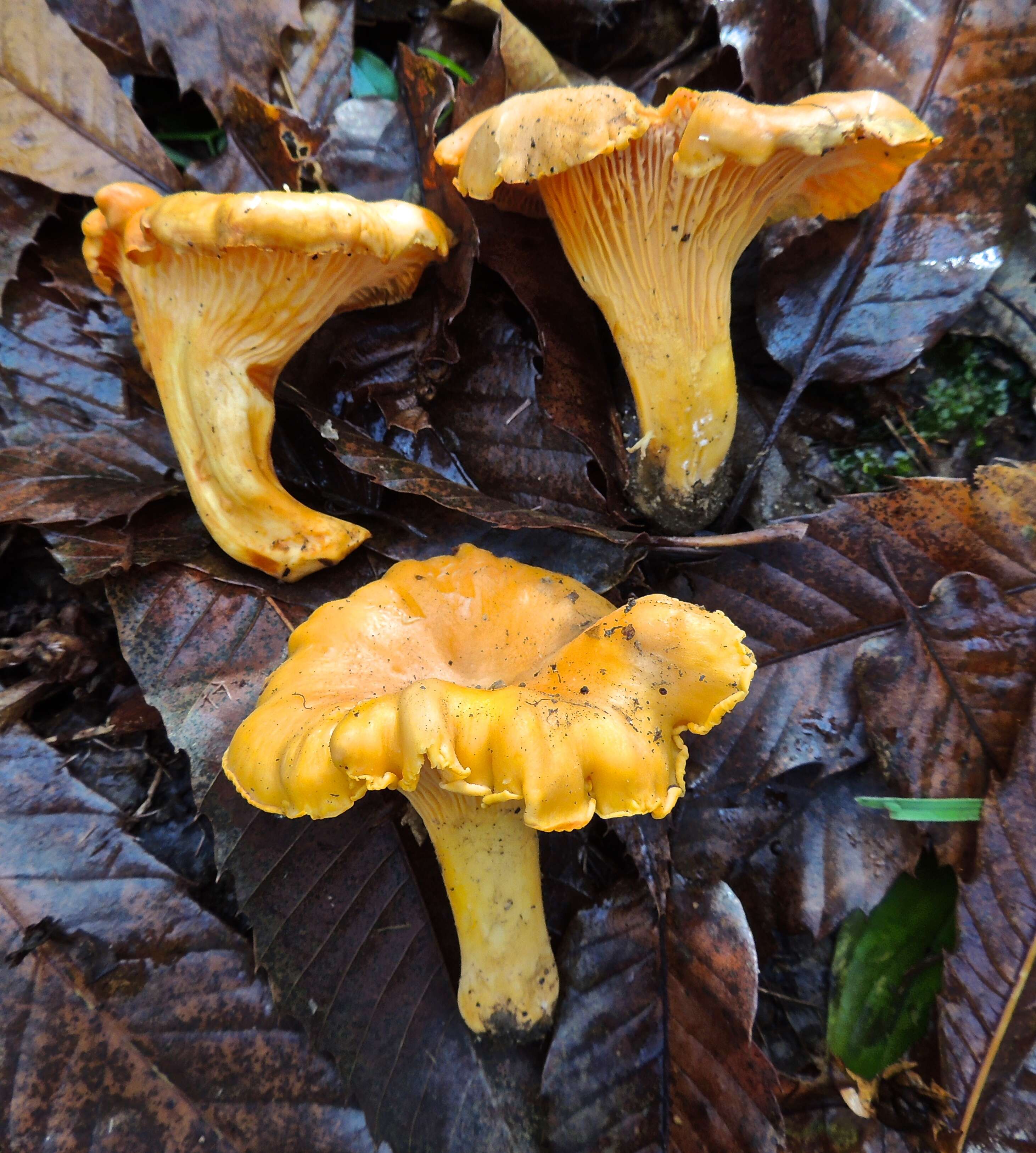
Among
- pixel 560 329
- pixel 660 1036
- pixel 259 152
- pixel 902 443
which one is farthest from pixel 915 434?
pixel 259 152

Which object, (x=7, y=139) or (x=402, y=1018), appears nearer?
(x=402, y=1018)

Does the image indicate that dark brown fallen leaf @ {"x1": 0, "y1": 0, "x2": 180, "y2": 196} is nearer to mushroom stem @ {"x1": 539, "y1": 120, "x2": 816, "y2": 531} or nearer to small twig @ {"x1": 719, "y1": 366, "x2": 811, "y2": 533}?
mushroom stem @ {"x1": 539, "y1": 120, "x2": 816, "y2": 531}

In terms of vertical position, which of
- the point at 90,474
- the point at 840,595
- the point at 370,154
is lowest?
the point at 840,595

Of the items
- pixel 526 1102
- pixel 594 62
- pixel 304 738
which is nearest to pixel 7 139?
pixel 594 62

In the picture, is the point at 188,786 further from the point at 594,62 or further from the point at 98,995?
the point at 594,62

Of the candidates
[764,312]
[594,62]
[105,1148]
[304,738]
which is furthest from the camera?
[594,62]

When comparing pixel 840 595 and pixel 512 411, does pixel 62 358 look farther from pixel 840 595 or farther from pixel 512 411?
pixel 840 595

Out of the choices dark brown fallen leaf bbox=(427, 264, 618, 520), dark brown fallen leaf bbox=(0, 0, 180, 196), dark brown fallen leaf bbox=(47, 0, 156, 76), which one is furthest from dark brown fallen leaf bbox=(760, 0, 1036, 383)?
dark brown fallen leaf bbox=(47, 0, 156, 76)
